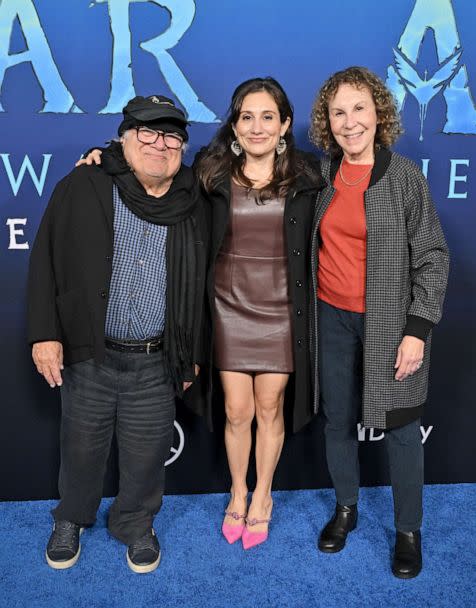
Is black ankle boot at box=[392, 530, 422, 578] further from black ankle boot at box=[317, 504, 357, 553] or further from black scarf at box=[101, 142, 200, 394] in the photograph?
black scarf at box=[101, 142, 200, 394]

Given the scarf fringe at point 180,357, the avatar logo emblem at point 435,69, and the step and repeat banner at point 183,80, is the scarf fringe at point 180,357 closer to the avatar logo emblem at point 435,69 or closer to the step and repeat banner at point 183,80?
the step and repeat banner at point 183,80

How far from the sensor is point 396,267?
2152 millimetres

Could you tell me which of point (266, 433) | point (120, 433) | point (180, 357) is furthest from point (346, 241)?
point (120, 433)

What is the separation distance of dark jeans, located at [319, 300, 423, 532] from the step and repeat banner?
557mm

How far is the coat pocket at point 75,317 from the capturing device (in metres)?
2.14

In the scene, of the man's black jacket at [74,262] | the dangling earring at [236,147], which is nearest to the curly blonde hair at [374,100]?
the dangling earring at [236,147]

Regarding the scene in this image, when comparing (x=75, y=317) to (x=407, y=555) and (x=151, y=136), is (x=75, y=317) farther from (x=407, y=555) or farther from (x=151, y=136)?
(x=407, y=555)

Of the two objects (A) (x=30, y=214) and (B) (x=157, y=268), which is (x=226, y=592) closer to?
(B) (x=157, y=268)

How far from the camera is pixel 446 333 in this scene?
2828mm

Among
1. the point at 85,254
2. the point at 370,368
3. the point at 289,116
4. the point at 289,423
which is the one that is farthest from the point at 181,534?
the point at 289,116

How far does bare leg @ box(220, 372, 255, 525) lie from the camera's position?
7.97 feet

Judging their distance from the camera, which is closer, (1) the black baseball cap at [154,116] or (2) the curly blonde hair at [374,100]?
(1) the black baseball cap at [154,116]

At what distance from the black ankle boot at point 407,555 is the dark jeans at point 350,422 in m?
0.03

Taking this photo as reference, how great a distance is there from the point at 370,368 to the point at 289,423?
750 mm
